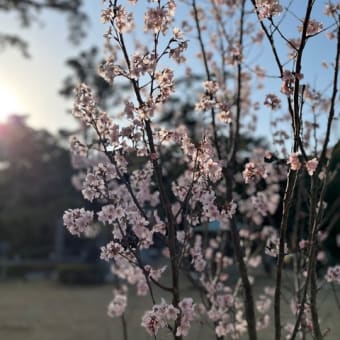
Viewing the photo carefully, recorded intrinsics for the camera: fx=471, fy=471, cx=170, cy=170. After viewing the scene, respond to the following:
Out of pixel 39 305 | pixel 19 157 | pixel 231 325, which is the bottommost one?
pixel 39 305

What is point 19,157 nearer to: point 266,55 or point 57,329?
point 57,329

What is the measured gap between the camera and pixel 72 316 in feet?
19.5

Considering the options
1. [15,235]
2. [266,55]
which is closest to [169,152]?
[266,55]

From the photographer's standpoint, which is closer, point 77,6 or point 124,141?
point 124,141

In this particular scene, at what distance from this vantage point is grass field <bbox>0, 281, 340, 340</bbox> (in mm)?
3438

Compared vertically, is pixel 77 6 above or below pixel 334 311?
above

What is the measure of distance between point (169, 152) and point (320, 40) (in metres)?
1.44

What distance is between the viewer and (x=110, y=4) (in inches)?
60.1

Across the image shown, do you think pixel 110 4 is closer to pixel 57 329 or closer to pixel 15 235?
pixel 57 329

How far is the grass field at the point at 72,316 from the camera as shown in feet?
11.3

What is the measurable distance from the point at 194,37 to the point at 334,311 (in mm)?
1904

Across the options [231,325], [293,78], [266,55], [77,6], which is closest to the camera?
[293,78]

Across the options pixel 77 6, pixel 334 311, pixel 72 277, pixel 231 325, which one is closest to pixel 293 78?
pixel 231 325

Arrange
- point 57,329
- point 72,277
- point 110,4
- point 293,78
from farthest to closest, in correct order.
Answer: point 72,277 → point 57,329 → point 110,4 → point 293,78
